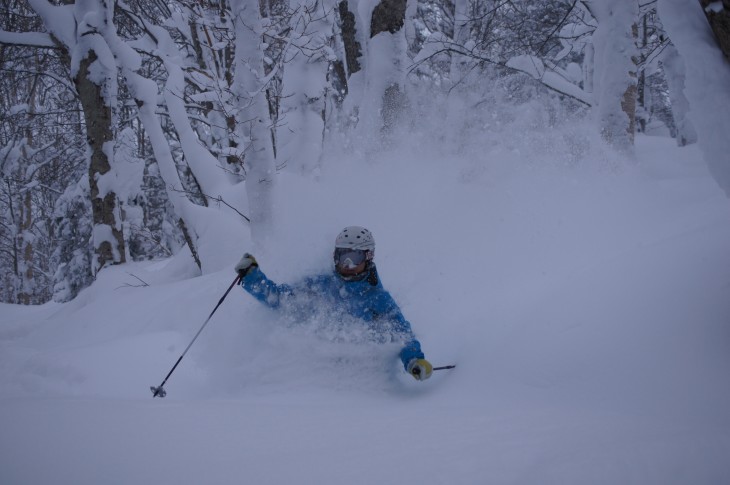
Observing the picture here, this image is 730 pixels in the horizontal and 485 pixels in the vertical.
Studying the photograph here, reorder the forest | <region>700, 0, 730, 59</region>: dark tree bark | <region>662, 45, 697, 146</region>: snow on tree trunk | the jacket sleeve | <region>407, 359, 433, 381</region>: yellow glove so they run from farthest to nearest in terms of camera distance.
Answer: <region>662, 45, 697, 146</region>: snow on tree trunk, the forest, the jacket sleeve, <region>407, 359, 433, 381</region>: yellow glove, <region>700, 0, 730, 59</region>: dark tree bark

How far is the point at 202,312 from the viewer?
4.52 meters

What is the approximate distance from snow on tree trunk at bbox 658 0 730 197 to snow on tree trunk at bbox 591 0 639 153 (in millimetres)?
4215

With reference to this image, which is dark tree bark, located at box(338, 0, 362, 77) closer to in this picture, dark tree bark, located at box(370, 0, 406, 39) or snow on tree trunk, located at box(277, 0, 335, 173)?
snow on tree trunk, located at box(277, 0, 335, 173)

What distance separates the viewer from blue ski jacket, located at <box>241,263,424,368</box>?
3.59 m

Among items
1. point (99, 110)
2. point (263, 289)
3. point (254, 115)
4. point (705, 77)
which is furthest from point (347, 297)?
point (99, 110)

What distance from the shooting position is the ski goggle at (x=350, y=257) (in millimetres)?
3707

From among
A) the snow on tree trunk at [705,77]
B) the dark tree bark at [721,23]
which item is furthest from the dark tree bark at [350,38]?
the dark tree bark at [721,23]

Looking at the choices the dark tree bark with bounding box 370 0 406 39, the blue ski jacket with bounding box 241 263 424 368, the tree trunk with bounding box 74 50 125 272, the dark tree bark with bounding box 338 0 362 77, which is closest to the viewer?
the blue ski jacket with bounding box 241 263 424 368

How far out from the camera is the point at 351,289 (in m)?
3.81

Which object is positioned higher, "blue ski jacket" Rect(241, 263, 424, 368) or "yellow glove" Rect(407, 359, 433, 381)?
"blue ski jacket" Rect(241, 263, 424, 368)

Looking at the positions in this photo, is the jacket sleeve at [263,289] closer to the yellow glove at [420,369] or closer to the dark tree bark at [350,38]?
the yellow glove at [420,369]

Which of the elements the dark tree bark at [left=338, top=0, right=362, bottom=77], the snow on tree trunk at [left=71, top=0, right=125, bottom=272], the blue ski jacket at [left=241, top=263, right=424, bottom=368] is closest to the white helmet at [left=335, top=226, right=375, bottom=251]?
the blue ski jacket at [left=241, top=263, right=424, bottom=368]

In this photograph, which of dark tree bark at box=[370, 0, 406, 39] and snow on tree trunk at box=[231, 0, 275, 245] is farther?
dark tree bark at box=[370, 0, 406, 39]

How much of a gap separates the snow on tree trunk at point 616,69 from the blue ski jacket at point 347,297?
482 cm
